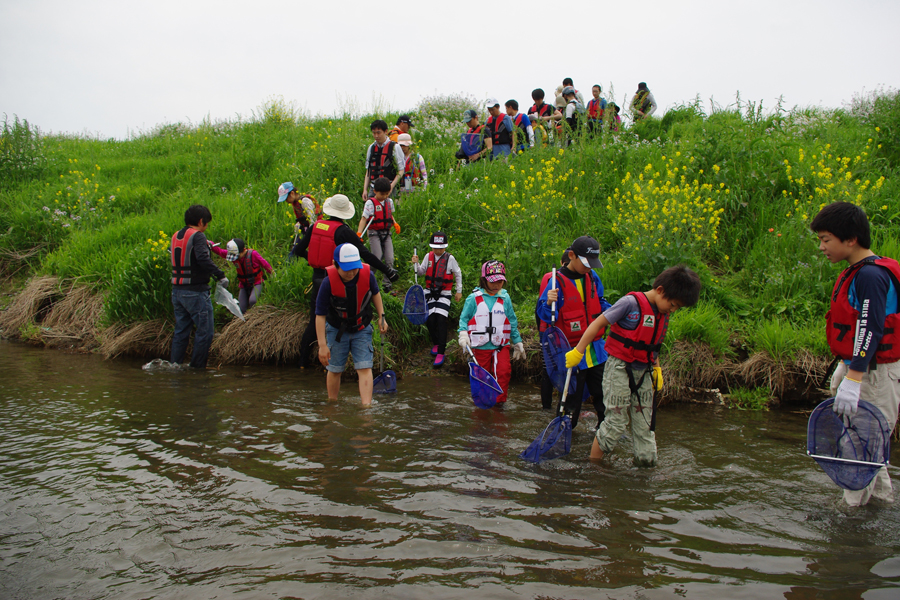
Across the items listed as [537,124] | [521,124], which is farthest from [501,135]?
[537,124]

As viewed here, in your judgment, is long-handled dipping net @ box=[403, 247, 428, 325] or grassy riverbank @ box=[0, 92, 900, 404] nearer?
grassy riverbank @ box=[0, 92, 900, 404]

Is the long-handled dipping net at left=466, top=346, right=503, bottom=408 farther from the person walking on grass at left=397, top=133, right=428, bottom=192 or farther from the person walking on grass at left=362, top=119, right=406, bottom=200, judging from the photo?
the person walking on grass at left=397, top=133, right=428, bottom=192

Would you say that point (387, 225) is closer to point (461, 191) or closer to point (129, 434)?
point (461, 191)

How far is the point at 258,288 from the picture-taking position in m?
8.64

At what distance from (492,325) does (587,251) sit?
1.65 meters

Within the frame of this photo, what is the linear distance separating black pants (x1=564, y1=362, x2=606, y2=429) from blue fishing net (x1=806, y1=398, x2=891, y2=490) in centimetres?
190

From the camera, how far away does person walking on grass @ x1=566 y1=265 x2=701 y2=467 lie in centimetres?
403

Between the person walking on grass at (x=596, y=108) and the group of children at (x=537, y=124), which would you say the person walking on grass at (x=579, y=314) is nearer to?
the group of children at (x=537, y=124)

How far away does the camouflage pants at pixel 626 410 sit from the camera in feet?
13.7

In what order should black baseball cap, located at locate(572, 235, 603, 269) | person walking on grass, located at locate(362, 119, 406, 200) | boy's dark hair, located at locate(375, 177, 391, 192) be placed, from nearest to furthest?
black baseball cap, located at locate(572, 235, 603, 269) → boy's dark hair, located at locate(375, 177, 391, 192) → person walking on grass, located at locate(362, 119, 406, 200)

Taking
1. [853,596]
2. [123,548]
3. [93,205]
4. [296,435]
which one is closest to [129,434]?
[296,435]

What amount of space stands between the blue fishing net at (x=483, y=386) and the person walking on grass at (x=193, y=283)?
4.06m

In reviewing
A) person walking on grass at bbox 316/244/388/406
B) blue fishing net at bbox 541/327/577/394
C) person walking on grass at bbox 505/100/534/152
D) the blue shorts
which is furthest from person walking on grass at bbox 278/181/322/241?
person walking on grass at bbox 505/100/534/152

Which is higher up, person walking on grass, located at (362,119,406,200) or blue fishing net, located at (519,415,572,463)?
person walking on grass, located at (362,119,406,200)
